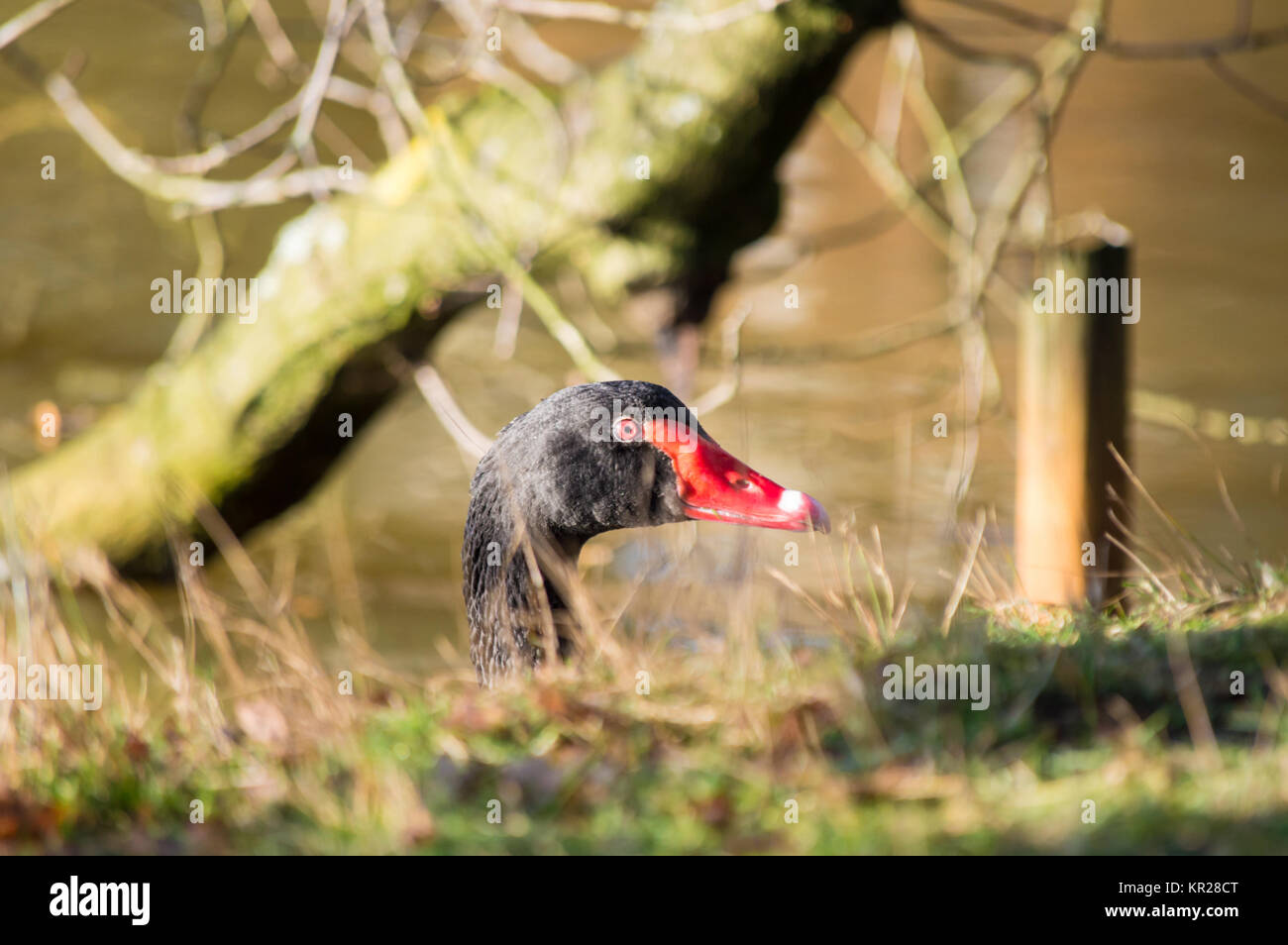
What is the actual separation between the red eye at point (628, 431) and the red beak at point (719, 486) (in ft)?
0.10

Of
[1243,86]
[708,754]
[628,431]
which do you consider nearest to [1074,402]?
[1243,86]

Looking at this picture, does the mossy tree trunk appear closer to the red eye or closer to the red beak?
the red eye

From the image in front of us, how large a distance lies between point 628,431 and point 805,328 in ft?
27.8

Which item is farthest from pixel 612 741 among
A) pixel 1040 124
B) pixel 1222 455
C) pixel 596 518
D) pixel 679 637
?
pixel 1222 455

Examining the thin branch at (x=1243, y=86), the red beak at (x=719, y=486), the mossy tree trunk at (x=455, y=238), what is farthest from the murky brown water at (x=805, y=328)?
the thin branch at (x=1243, y=86)

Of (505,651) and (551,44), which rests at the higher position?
(551,44)

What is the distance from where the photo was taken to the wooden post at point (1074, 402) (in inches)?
221

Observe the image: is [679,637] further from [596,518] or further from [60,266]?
[60,266]

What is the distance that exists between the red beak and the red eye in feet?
0.10

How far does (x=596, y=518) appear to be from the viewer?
13.9ft

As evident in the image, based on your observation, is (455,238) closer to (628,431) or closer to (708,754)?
(628,431)

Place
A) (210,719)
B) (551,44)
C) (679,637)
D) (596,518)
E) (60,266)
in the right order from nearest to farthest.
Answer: (210,719)
(679,637)
(596,518)
(60,266)
(551,44)

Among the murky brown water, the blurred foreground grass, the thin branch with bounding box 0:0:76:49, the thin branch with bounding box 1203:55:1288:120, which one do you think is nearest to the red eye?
the murky brown water
